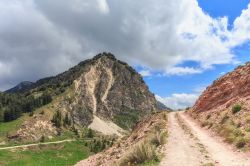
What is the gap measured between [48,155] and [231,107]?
95.0 meters

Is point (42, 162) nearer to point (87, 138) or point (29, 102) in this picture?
point (87, 138)

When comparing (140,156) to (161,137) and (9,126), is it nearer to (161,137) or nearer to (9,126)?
(161,137)

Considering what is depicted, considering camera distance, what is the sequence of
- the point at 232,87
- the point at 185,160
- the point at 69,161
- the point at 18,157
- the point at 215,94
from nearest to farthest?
the point at 185,160, the point at 232,87, the point at 215,94, the point at 18,157, the point at 69,161

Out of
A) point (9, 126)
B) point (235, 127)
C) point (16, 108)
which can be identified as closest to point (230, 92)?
point (235, 127)

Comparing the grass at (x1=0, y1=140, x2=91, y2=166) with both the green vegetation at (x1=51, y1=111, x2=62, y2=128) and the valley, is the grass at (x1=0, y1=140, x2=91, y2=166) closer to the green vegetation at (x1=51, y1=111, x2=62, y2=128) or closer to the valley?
the valley

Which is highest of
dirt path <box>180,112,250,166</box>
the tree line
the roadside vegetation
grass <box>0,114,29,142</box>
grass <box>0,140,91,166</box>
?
the tree line

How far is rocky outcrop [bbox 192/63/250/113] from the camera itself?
1977 inches

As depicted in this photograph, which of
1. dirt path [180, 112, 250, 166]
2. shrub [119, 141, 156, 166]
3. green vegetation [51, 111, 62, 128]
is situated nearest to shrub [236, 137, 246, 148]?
dirt path [180, 112, 250, 166]

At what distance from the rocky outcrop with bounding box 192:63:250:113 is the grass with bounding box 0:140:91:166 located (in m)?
63.2

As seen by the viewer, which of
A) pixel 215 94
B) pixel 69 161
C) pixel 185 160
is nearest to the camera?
pixel 185 160

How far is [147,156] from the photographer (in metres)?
24.5

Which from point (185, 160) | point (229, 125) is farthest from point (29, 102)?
point (185, 160)

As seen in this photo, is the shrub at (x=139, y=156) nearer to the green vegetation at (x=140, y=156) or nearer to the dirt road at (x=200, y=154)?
the green vegetation at (x=140, y=156)

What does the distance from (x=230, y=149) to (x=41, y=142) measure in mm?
126475
